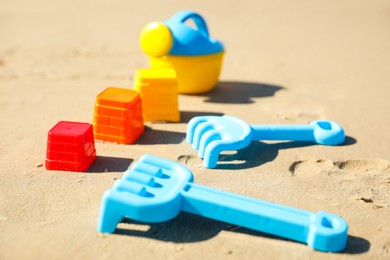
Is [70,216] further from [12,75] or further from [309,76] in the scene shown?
[309,76]

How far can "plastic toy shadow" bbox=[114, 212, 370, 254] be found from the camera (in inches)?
68.2

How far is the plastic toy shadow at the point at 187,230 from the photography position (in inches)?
68.2

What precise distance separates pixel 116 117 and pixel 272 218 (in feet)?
3.39

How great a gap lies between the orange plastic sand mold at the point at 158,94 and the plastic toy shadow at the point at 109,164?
474 mm

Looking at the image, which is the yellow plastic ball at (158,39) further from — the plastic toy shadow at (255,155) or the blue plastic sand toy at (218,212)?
the blue plastic sand toy at (218,212)

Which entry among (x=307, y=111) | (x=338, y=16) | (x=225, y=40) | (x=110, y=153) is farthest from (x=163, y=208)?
(x=338, y=16)

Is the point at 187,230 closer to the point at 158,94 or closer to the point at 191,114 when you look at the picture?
the point at 158,94

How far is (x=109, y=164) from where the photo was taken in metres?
2.27

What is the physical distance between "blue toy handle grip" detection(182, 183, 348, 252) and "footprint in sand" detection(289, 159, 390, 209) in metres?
0.35

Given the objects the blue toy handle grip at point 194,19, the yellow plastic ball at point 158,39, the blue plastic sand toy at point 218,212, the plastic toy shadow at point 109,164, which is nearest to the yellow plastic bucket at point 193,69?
the yellow plastic ball at point 158,39

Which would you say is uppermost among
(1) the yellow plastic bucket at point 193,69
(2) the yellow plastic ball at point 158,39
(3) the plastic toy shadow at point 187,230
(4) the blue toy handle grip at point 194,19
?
(4) the blue toy handle grip at point 194,19

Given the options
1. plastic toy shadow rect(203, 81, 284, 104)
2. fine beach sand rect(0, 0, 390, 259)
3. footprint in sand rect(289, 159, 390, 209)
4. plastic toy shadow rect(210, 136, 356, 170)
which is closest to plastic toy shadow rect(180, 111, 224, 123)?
fine beach sand rect(0, 0, 390, 259)

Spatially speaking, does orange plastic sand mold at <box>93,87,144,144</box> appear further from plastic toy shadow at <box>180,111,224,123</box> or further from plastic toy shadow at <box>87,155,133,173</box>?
plastic toy shadow at <box>180,111,224,123</box>

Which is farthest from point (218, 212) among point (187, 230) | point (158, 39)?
point (158, 39)
